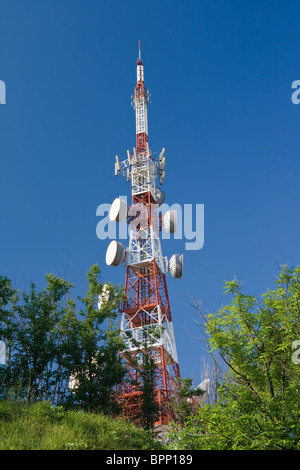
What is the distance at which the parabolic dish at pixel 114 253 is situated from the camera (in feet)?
96.3

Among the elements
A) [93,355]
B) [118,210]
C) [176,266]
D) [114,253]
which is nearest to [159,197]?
[118,210]

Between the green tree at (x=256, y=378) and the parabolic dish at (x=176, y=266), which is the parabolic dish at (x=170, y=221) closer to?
the parabolic dish at (x=176, y=266)

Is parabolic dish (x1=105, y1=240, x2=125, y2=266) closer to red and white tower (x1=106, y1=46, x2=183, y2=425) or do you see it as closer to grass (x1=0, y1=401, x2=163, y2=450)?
red and white tower (x1=106, y1=46, x2=183, y2=425)

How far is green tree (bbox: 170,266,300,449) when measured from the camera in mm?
10055

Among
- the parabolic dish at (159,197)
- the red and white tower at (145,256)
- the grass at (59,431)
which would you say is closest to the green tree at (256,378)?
the grass at (59,431)

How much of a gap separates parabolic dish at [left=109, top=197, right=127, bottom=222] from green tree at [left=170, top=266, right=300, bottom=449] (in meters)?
17.8

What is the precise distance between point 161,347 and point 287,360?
1745cm

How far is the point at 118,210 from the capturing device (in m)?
29.5

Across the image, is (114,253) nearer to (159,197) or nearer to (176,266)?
(176,266)

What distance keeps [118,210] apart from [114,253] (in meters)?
2.58

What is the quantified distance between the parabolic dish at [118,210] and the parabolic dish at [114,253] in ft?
4.63

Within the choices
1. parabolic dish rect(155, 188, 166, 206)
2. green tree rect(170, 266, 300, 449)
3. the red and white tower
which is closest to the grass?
green tree rect(170, 266, 300, 449)
